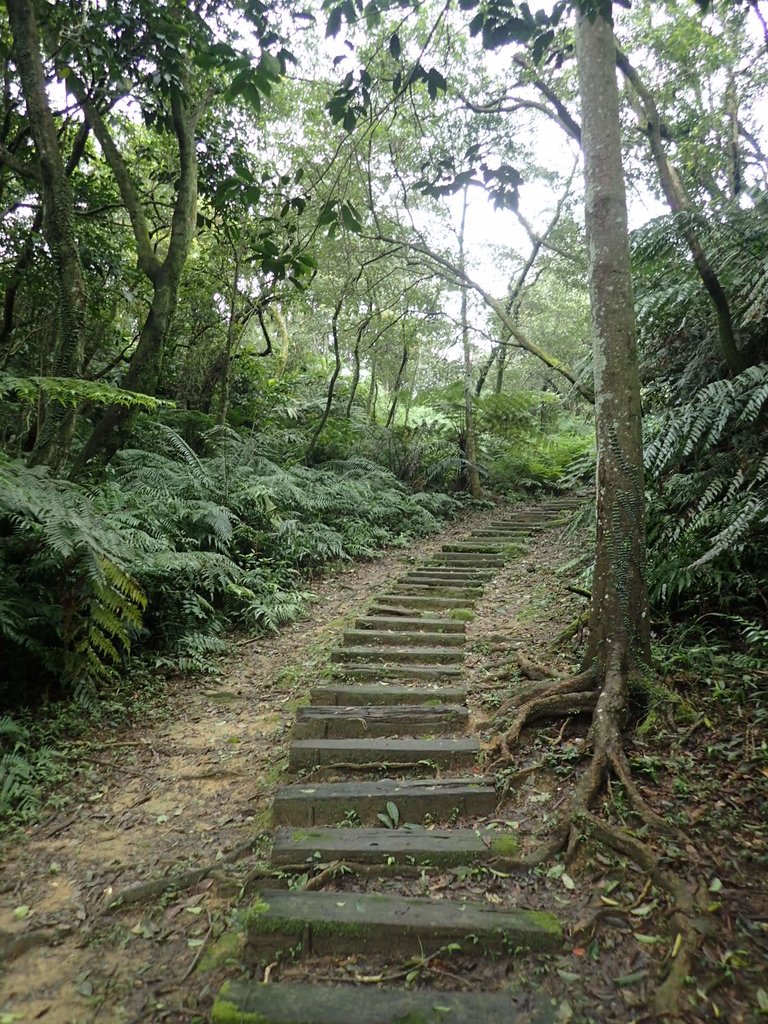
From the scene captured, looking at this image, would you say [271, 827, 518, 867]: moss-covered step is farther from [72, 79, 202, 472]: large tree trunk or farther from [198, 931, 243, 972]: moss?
[72, 79, 202, 472]: large tree trunk

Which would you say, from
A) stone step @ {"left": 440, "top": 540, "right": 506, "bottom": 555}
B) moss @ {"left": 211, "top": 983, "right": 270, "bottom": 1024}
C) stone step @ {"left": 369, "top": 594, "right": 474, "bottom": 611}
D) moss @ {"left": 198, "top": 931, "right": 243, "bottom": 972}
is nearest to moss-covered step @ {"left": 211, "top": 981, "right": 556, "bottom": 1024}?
moss @ {"left": 211, "top": 983, "right": 270, "bottom": 1024}

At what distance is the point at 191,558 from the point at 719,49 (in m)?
8.98

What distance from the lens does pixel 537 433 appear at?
13.5 m

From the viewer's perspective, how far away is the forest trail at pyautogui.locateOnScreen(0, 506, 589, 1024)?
2.10 meters

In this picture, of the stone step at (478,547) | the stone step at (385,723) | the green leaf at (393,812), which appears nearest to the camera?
the green leaf at (393,812)

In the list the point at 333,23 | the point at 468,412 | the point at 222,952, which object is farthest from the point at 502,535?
the point at 222,952

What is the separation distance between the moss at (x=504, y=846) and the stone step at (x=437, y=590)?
3.98 metres

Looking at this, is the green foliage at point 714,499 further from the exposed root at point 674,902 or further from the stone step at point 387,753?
the exposed root at point 674,902

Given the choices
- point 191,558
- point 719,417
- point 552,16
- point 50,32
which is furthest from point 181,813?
point 50,32

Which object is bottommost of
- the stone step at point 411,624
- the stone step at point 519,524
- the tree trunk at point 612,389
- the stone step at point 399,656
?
the stone step at point 399,656

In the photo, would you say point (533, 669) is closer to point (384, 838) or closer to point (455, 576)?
point (384, 838)

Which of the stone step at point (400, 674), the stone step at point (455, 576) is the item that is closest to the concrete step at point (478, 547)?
the stone step at point (455, 576)

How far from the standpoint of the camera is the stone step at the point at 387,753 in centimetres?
328

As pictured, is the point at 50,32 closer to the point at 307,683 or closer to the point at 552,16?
the point at 552,16
